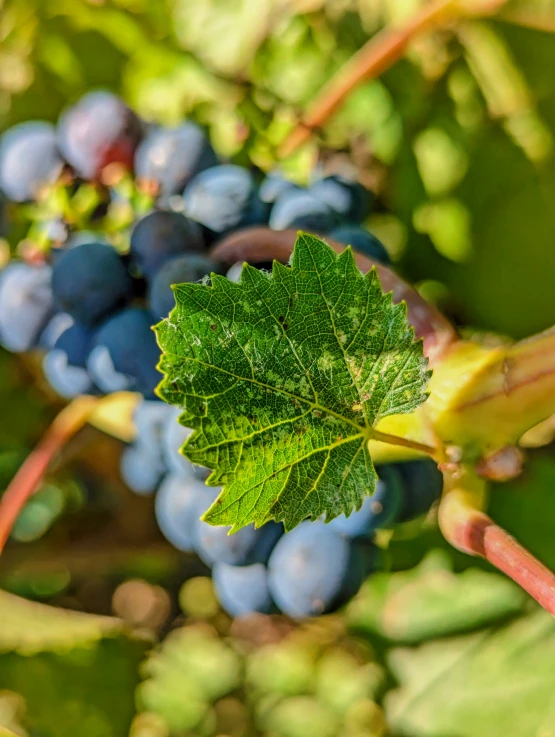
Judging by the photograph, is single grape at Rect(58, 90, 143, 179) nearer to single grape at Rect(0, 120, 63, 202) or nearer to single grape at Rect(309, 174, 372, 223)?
single grape at Rect(0, 120, 63, 202)

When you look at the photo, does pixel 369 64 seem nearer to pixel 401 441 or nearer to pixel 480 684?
pixel 401 441

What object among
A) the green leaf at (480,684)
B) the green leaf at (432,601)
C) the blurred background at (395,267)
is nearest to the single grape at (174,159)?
the blurred background at (395,267)

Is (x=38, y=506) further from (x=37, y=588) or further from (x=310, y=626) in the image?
(x=310, y=626)

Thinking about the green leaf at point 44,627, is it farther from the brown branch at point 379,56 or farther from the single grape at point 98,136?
the brown branch at point 379,56

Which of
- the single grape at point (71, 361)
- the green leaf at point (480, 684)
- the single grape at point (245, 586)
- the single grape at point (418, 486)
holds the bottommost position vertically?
the green leaf at point (480, 684)

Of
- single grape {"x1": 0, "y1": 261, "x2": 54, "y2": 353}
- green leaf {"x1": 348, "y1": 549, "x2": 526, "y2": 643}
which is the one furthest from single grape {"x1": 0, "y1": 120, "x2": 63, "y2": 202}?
green leaf {"x1": 348, "y1": 549, "x2": 526, "y2": 643}

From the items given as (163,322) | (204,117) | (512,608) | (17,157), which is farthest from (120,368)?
(512,608)
